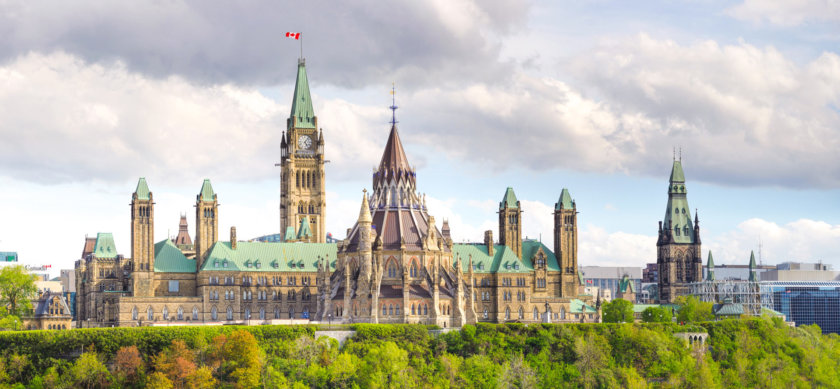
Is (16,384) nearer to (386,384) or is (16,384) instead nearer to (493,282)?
(386,384)

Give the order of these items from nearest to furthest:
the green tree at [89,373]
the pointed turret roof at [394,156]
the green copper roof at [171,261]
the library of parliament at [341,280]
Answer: the green tree at [89,373], the library of parliament at [341,280], the pointed turret roof at [394,156], the green copper roof at [171,261]

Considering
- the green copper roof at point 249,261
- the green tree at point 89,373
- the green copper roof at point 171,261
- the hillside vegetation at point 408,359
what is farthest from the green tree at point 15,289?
the green tree at point 89,373

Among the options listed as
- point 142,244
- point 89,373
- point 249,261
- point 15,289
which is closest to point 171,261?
point 142,244

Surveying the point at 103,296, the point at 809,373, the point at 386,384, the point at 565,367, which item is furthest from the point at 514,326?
the point at 103,296

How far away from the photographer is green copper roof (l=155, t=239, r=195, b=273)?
636ft

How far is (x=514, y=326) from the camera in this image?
539ft

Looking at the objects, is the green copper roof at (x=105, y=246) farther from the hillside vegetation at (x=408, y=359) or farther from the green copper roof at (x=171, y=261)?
the hillside vegetation at (x=408, y=359)

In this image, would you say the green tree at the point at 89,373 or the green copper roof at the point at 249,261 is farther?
the green copper roof at the point at 249,261

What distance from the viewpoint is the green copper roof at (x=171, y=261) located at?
194m

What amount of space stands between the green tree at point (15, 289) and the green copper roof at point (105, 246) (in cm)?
1083

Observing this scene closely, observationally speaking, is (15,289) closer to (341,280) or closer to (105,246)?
(105,246)

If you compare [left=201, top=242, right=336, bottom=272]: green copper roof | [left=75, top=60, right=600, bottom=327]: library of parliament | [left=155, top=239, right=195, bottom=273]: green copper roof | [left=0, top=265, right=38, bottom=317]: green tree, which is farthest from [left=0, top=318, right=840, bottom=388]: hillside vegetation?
[left=155, top=239, right=195, bottom=273]: green copper roof

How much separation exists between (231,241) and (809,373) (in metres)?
90.7

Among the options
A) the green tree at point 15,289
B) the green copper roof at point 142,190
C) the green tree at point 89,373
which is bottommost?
the green tree at point 89,373
